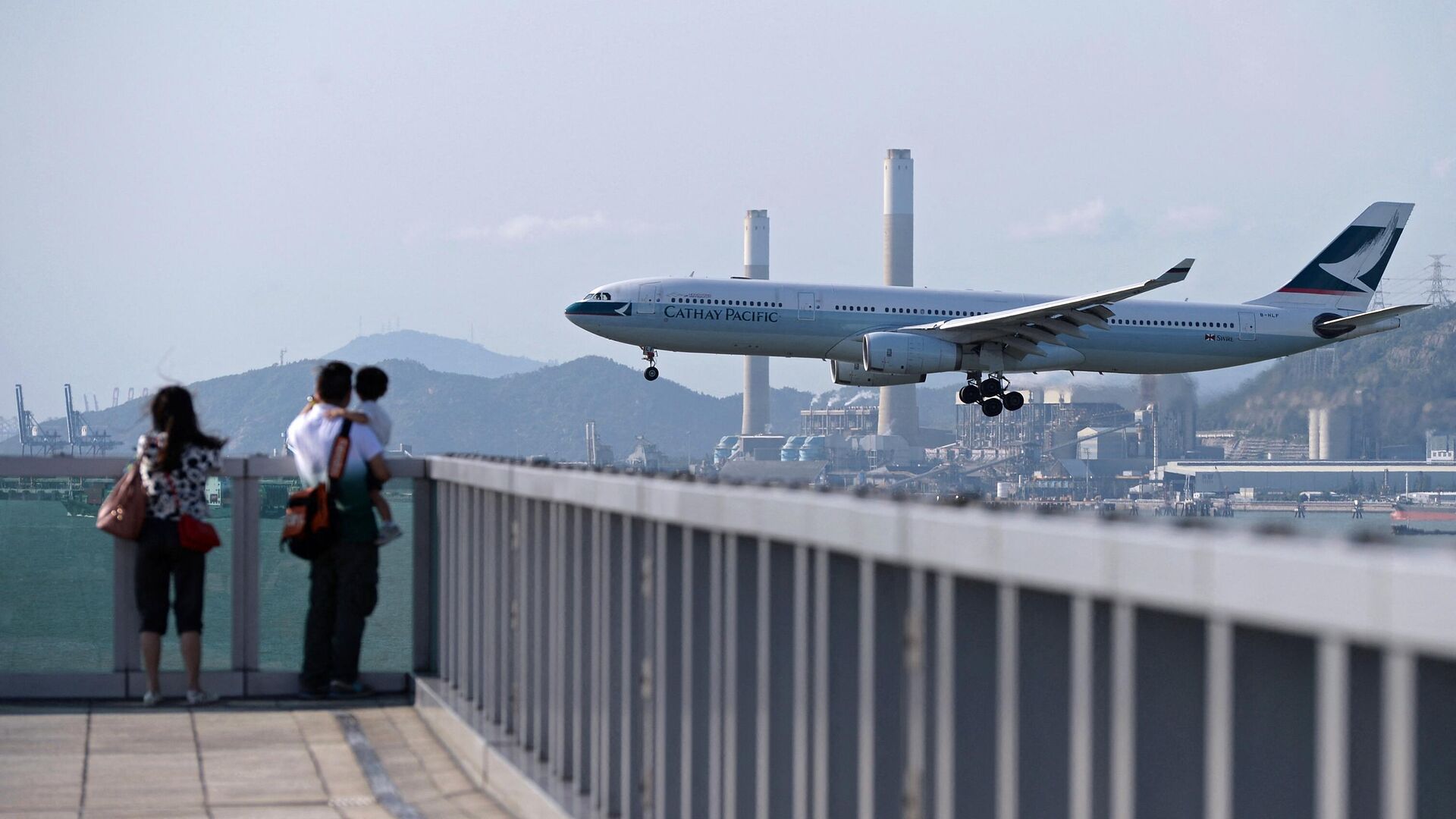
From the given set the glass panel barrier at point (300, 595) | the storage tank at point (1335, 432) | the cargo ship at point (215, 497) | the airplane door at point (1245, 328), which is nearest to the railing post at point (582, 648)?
the glass panel barrier at point (300, 595)

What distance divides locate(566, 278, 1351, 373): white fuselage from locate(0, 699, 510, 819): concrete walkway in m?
41.5

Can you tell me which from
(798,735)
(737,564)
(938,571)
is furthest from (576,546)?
(938,571)

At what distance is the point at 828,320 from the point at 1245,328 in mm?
19235

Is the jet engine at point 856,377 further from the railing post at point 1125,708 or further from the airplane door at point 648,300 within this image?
the railing post at point 1125,708

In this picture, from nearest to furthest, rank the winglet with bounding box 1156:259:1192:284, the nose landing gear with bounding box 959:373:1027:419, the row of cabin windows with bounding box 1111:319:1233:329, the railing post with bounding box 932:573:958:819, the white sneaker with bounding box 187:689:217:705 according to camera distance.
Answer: the railing post with bounding box 932:573:958:819 → the white sneaker with bounding box 187:689:217:705 → the winglet with bounding box 1156:259:1192:284 → the nose landing gear with bounding box 959:373:1027:419 → the row of cabin windows with bounding box 1111:319:1233:329

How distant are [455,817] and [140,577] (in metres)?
3.12

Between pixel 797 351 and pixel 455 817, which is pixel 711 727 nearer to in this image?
pixel 455 817

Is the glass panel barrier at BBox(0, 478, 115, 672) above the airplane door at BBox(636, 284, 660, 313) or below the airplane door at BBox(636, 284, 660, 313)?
below

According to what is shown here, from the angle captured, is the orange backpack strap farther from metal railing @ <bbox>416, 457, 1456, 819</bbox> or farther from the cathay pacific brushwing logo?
the cathay pacific brushwing logo

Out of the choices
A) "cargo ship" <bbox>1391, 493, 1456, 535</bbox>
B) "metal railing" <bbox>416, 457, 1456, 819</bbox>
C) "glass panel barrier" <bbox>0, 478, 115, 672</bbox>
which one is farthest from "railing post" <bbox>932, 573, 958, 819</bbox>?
"cargo ship" <bbox>1391, 493, 1456, 535</bbox>

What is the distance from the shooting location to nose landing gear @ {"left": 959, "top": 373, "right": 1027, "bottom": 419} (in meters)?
56.1

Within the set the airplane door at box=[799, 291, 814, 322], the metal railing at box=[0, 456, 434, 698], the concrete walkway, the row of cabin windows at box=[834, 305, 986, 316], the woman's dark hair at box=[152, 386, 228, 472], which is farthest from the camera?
the row of cabin windows at box=[834, 305, 986, 316]

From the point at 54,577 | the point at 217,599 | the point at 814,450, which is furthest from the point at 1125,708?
the point at 814,450

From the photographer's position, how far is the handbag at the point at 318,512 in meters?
9.83
